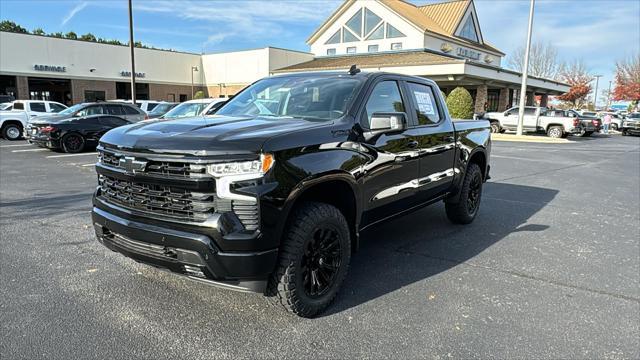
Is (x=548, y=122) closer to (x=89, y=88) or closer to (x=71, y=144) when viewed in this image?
(x=71, y=144)

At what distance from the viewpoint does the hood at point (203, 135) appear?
9.36ft

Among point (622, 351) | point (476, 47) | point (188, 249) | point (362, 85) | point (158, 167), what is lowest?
point (622, 351)

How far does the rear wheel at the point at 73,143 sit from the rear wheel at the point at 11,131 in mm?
7335

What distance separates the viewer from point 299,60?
1747 inches

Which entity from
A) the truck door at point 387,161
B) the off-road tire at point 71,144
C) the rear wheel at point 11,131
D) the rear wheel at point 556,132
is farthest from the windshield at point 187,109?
the rear wheel at point 556,132

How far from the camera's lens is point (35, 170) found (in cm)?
1012

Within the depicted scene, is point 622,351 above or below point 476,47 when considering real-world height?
below

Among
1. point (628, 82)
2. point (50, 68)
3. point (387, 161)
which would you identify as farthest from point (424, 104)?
point (628, 82)

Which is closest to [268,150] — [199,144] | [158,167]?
[199,144]

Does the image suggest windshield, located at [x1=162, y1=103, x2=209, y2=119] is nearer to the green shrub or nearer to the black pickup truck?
the black pickup truck

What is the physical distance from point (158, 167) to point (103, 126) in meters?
12.8

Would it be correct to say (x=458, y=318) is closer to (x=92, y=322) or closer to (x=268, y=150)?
(x=268, y=150)

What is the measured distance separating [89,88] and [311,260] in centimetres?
4102

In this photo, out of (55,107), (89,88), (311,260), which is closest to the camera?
(311,260)
